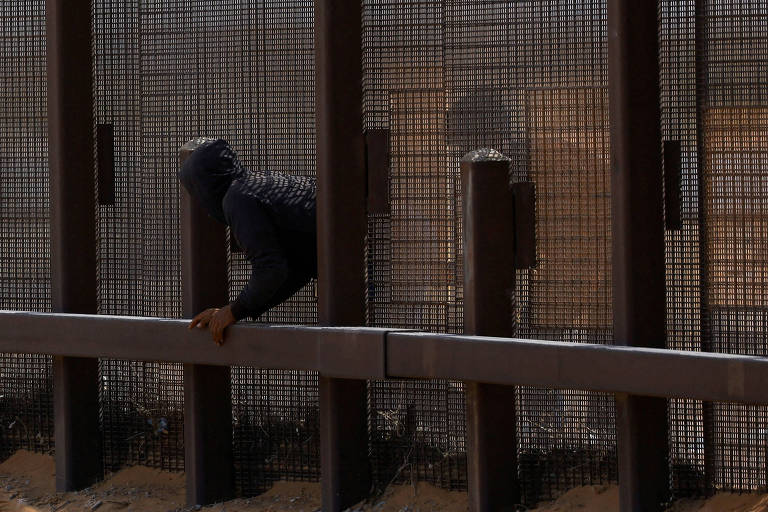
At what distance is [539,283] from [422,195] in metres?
0.55

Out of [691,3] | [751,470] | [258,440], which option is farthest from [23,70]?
[751,470]

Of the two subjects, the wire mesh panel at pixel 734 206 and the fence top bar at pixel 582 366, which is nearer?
the fence top bar at pixel 582 366

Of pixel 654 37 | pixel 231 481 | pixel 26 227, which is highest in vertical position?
pixel 654 37

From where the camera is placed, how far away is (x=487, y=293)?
463cm

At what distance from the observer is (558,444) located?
15.5ft

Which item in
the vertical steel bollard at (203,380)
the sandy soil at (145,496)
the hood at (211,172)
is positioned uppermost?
the hood at (211,172)

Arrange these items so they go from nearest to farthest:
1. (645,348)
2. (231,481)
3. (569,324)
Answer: (645,348) < (569,324) < (231,481)

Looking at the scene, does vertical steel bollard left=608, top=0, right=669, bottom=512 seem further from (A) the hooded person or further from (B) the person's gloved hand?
(B) the person's gloved hand

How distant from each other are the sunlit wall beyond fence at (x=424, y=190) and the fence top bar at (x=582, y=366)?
343mm

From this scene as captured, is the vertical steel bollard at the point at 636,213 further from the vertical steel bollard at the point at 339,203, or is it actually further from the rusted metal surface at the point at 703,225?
the vertical steel bollard at the point at 339,203

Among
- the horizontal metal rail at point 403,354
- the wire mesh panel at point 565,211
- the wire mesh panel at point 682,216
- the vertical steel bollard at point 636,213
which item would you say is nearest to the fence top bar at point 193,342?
the horizontal metal rail at point 403,354

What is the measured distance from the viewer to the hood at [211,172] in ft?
16.4

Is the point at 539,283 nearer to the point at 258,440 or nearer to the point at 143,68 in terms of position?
the point at 258,440

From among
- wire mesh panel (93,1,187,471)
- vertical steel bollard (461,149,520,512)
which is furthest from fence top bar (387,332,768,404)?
wire mesh panel (93,1,187,471)
